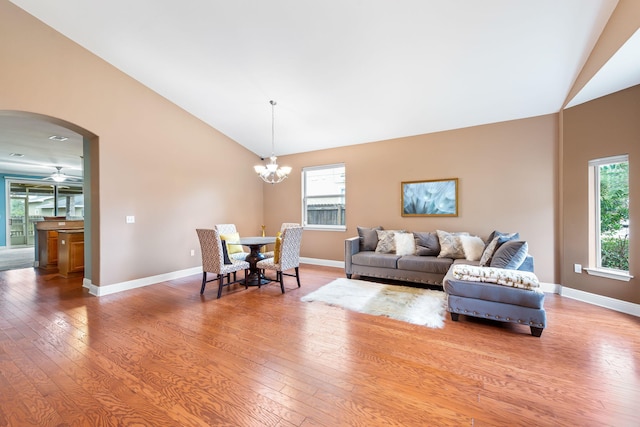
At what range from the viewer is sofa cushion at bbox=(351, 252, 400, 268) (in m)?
4.34

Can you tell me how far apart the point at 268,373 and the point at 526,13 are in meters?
3.94

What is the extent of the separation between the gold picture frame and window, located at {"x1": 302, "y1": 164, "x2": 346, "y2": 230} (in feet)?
4.57

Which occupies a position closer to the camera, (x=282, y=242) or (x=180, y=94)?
(x=282, y=242)

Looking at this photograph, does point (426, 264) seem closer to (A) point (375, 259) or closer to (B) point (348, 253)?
(A) point (375, 259)

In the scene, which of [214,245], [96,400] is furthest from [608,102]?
[96,400]

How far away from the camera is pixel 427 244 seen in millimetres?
4414

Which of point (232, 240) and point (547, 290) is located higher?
point (232, 240)

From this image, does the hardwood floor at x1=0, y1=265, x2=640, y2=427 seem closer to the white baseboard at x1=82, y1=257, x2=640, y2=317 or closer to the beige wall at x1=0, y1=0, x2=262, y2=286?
the white baseboard at x1=82, y1=257, x2=640, y2=317

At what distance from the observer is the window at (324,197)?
582cm

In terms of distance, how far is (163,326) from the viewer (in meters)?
2.81

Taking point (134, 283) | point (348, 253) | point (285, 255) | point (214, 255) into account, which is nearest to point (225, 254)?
point (214, 255)

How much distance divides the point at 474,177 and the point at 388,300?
260cm

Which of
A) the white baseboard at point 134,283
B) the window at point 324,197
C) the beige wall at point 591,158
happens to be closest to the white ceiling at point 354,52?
the beige wall at point 591,158

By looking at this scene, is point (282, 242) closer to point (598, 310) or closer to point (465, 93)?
point (465, 93)
